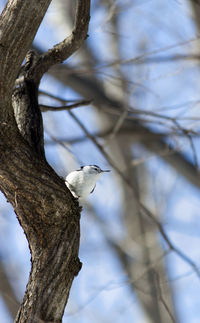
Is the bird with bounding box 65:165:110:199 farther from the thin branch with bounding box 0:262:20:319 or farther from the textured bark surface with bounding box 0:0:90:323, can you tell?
the thin branch with bounding box 0:262:20:319

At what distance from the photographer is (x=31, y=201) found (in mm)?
2232

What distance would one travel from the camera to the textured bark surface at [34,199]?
2.17 m

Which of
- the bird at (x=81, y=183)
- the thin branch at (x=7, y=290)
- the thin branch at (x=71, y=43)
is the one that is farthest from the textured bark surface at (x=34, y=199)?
the thin branch at (x=7, y=290)

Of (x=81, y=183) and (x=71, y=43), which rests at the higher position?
(x=71, y=43)

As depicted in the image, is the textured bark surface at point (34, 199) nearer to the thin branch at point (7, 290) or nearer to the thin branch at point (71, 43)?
the thin branch at point (71, 43)

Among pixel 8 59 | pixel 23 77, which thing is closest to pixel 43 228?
pixel 8 59

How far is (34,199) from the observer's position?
2225mm

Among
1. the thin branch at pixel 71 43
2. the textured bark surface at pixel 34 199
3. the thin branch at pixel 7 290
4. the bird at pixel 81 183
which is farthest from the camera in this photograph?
the thin branch at pixel 7 290

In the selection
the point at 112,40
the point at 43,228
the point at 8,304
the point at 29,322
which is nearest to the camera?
the point at 29,322

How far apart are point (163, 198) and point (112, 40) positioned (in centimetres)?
305

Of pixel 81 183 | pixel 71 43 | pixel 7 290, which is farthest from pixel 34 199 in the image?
pixel 7 290

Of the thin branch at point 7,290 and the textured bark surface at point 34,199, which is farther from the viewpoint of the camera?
the thin branch at point 7,290

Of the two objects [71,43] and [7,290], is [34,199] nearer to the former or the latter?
[71,43]

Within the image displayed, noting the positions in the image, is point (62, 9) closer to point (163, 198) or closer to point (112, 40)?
point (112, 40)
